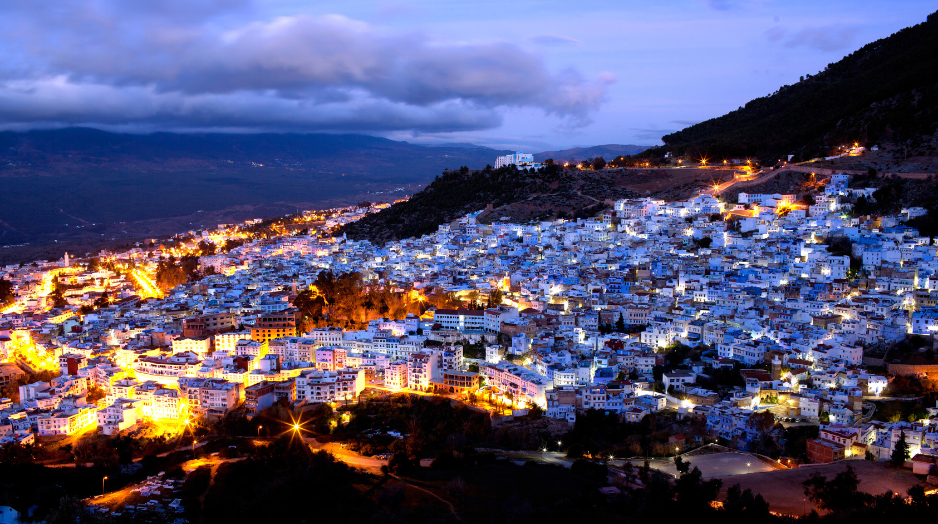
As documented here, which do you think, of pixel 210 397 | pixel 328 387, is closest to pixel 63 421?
pixel 210 397

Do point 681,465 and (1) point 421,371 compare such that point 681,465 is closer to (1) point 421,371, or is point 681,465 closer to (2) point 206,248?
(1) point 421,371

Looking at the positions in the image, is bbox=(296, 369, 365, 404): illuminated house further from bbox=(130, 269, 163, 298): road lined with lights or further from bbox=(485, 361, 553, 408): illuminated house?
bbox=(130, 269, 163, 298): road lined with lights

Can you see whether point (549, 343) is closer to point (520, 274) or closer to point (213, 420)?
point (520, 274)

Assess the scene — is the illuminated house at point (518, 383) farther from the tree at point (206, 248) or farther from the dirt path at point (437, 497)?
the tree at point (206, 248)

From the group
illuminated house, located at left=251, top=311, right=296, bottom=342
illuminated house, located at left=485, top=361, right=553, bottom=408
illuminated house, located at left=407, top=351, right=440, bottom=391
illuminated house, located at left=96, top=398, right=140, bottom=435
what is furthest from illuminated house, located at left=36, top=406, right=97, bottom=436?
illuminated house, located at left=485, top=361, right=553, bottom=408

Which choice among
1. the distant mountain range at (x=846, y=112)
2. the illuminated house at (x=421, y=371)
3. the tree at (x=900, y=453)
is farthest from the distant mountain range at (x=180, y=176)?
the tree at (x=900, y=453)

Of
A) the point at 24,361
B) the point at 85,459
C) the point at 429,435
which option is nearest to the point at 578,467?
the point at 429,435

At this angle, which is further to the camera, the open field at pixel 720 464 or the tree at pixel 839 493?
the open field at pixel 720 464
